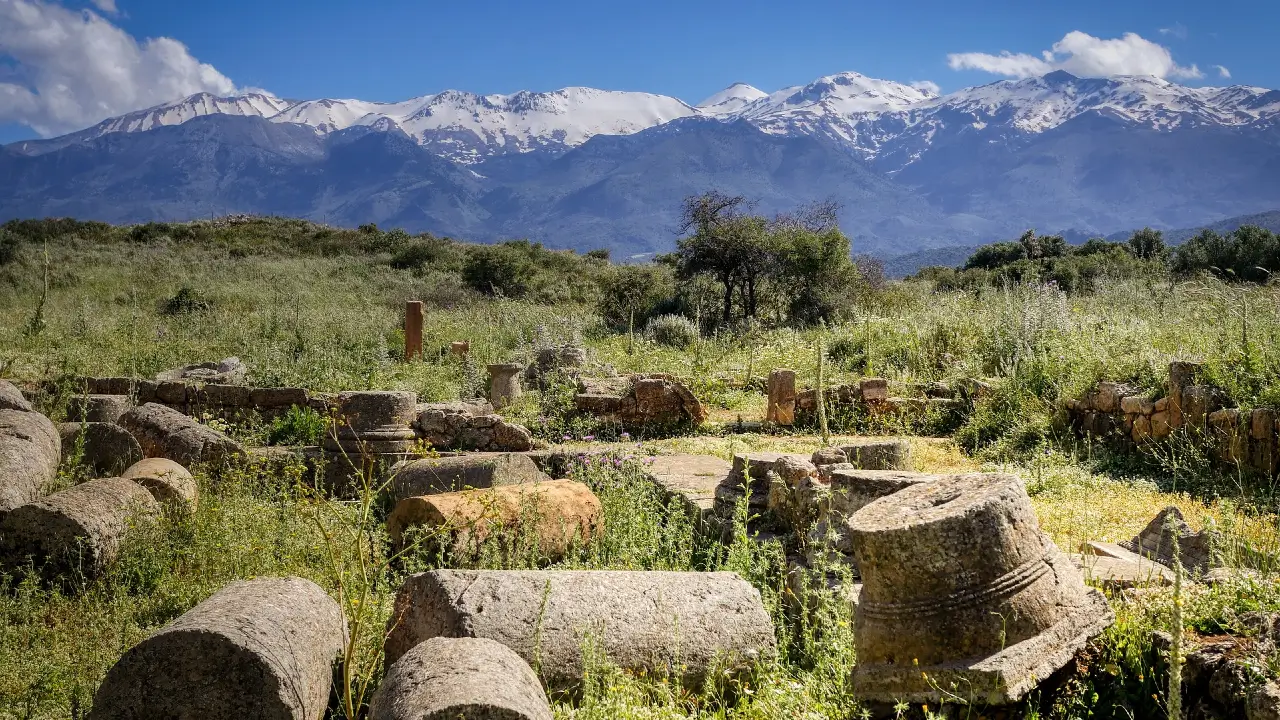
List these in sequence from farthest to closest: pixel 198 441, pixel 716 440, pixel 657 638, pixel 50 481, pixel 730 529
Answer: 1. pixel 716 440
2. pixel 198 441
3. pixel 50 481
4. pixel 730 529
5. pixel 657 638

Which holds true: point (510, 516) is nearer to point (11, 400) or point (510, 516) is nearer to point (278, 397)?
point (278, 397)

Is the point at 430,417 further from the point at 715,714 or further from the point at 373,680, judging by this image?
the point at 715,714

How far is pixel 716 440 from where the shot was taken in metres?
10.9

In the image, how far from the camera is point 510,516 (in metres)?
6.23

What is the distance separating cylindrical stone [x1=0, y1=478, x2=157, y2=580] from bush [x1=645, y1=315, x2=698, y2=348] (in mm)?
13309

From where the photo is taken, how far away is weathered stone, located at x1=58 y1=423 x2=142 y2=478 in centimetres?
867

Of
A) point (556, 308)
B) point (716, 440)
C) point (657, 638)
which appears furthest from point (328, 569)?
point (556, 308)

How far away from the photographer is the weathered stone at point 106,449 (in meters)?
8.67

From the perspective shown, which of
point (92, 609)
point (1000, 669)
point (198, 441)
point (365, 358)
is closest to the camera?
point (1000, 669)

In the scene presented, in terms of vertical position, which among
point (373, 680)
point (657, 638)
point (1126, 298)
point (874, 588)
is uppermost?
point (1126, 298)

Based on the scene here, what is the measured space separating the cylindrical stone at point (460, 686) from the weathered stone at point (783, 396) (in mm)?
8411

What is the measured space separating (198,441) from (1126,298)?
622 inches

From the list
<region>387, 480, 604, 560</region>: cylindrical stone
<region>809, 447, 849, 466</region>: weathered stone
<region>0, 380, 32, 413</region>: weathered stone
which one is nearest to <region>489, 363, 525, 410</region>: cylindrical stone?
<region>0, 380, 32, 413</region>: weathered stone

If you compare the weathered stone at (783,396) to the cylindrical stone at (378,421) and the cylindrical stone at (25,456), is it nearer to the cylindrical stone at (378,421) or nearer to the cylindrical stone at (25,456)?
the cylindrical stone at (378,421)
